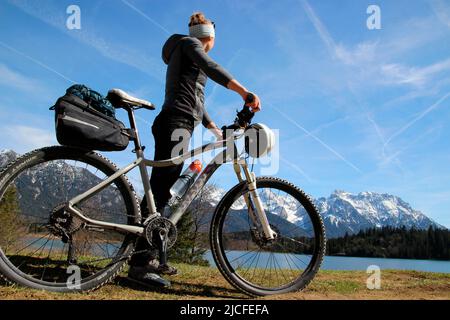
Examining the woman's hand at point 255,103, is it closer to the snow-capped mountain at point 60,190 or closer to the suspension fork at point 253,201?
the suspension fork at point 253,201

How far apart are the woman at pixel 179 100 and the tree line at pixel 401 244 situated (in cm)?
14287

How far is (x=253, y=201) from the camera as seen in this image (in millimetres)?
4863

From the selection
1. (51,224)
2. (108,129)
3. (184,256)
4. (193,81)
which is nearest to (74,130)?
(108,129)

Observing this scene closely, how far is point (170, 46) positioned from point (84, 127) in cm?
166

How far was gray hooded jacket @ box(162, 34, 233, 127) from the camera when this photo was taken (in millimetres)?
4668

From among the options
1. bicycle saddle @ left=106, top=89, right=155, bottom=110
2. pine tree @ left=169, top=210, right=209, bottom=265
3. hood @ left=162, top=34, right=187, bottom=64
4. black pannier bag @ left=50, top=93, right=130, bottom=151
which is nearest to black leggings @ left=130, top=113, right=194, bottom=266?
bicycle saddle @ left=106, top=89, right=155, bottom=110

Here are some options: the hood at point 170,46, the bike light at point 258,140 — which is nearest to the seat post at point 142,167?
the hood at point 170,46

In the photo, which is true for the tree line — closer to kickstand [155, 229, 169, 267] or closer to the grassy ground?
the grassy ground

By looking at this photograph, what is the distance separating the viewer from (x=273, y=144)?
4727mm

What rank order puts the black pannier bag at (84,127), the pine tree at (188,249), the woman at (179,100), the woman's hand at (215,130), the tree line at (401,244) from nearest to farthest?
the black pannier bag at (84,127) < the woman at (179,100) < the woman's hand at (215,130) < the pine tree at (188,249) < the tree line at (401,244)

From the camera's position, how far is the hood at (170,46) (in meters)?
4.90

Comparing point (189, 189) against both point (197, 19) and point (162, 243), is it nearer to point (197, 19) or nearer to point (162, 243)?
point (162, 243)
